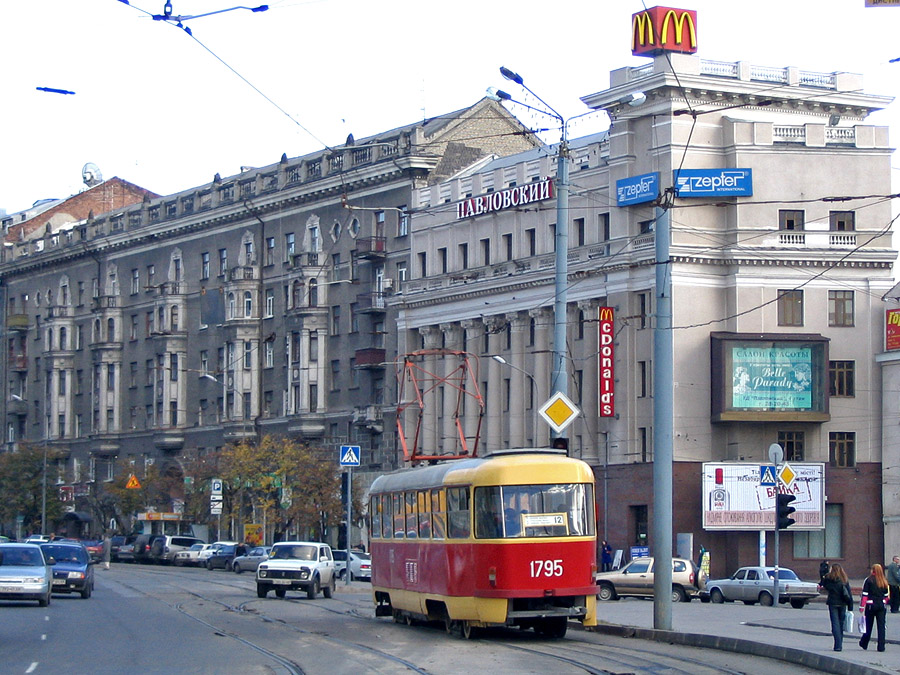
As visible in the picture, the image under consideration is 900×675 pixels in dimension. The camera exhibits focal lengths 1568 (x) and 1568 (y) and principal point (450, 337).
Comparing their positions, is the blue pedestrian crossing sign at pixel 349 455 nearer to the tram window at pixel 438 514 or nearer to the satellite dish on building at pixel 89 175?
the tram window at pixel 438 514

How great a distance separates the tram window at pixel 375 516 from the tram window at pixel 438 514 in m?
4.24

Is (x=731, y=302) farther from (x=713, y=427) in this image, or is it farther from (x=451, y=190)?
(x=451, y=190)

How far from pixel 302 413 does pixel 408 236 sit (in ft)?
34.8

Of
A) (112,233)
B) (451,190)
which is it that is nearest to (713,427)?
(451,190)

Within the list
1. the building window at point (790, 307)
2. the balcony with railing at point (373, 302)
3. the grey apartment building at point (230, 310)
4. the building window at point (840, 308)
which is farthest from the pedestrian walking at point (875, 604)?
the balcony with railing at point (373, 302)

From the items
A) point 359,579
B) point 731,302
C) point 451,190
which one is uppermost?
point 451,190

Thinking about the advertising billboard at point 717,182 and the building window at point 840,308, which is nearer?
the advertising billboard at point 717,182

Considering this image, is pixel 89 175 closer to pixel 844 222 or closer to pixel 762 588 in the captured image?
pixel 844 222

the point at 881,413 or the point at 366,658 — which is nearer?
the point at 366,658

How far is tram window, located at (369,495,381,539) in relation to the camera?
99.8 ft

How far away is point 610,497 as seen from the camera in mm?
57406

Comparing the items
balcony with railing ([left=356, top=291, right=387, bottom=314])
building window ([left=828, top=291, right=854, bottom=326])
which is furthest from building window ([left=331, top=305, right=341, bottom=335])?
building window ([left=828, top=291, right=854, bottom=326])

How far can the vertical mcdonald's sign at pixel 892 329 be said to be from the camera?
183ft

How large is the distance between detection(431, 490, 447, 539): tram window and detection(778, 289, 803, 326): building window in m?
32.5
